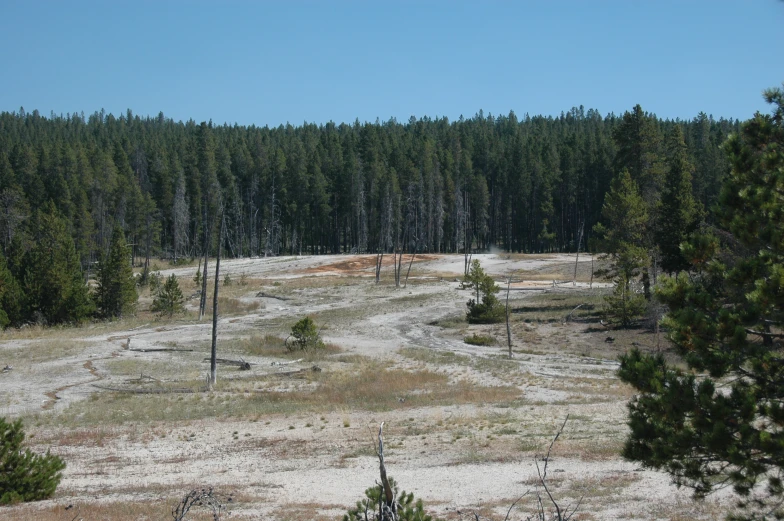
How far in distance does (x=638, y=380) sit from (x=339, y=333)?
4097 centimetres

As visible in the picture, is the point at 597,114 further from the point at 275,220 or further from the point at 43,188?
the point at 43,188

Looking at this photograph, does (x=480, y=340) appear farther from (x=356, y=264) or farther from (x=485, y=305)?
(x=356, y=264)

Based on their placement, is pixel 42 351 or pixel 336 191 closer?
pixel 42 351

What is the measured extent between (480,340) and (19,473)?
1269 inches

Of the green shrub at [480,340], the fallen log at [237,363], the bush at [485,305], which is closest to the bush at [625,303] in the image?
the green shrub at [480,340]

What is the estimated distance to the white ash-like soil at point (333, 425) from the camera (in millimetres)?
14500

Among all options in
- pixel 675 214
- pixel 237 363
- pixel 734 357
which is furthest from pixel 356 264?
pixel 734 357

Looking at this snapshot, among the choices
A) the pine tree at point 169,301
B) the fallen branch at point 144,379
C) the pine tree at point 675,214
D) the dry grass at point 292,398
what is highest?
the pine tree at point 675,214

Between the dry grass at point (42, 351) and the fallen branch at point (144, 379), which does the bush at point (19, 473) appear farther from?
the dry grass at point (42, 351)

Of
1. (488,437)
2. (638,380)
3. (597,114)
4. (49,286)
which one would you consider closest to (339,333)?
(49,286)

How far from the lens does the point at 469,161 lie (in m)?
115

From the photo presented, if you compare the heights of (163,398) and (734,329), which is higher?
(734,329)

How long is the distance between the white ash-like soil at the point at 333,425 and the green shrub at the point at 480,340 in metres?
0.78

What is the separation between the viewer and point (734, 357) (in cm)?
799
